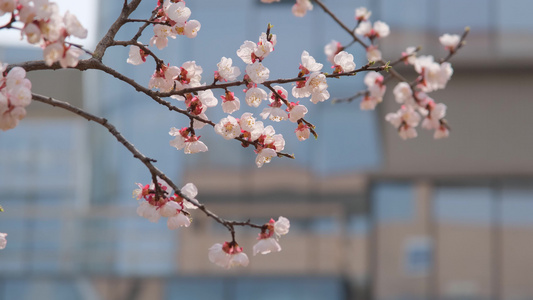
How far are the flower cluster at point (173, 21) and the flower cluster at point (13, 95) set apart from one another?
0.69m

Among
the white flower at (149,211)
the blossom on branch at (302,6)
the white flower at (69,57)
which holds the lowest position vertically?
the white flower at (149,211)

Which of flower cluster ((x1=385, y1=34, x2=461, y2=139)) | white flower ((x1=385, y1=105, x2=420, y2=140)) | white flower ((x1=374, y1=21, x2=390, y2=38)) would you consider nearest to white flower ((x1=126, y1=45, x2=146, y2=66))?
flower cluster ((x1=385, y1=34, x2=461, y2=139))

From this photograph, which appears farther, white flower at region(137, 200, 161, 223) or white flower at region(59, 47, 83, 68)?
white flower at region(137, 200, 161, 223)

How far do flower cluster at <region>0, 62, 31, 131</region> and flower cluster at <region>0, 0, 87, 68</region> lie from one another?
0.42 ft

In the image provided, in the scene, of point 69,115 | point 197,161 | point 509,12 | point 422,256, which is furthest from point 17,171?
point 509,12

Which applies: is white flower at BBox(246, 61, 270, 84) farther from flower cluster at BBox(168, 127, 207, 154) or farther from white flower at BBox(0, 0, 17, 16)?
white flower at BBox(0, 0, 17, 16)

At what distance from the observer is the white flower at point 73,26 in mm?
2227

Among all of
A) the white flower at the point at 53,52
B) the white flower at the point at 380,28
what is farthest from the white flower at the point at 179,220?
the white flower at the point at 380,28

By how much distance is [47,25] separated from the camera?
87.4 inches

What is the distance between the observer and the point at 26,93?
230 cm

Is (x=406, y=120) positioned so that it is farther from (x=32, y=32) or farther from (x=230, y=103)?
(x=32, y=32)

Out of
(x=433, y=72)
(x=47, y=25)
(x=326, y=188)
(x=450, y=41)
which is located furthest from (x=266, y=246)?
(x=326, y=188)

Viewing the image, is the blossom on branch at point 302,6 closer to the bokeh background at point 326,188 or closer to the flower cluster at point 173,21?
the flower cluster at point 173,21

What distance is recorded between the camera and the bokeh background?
1269cm
